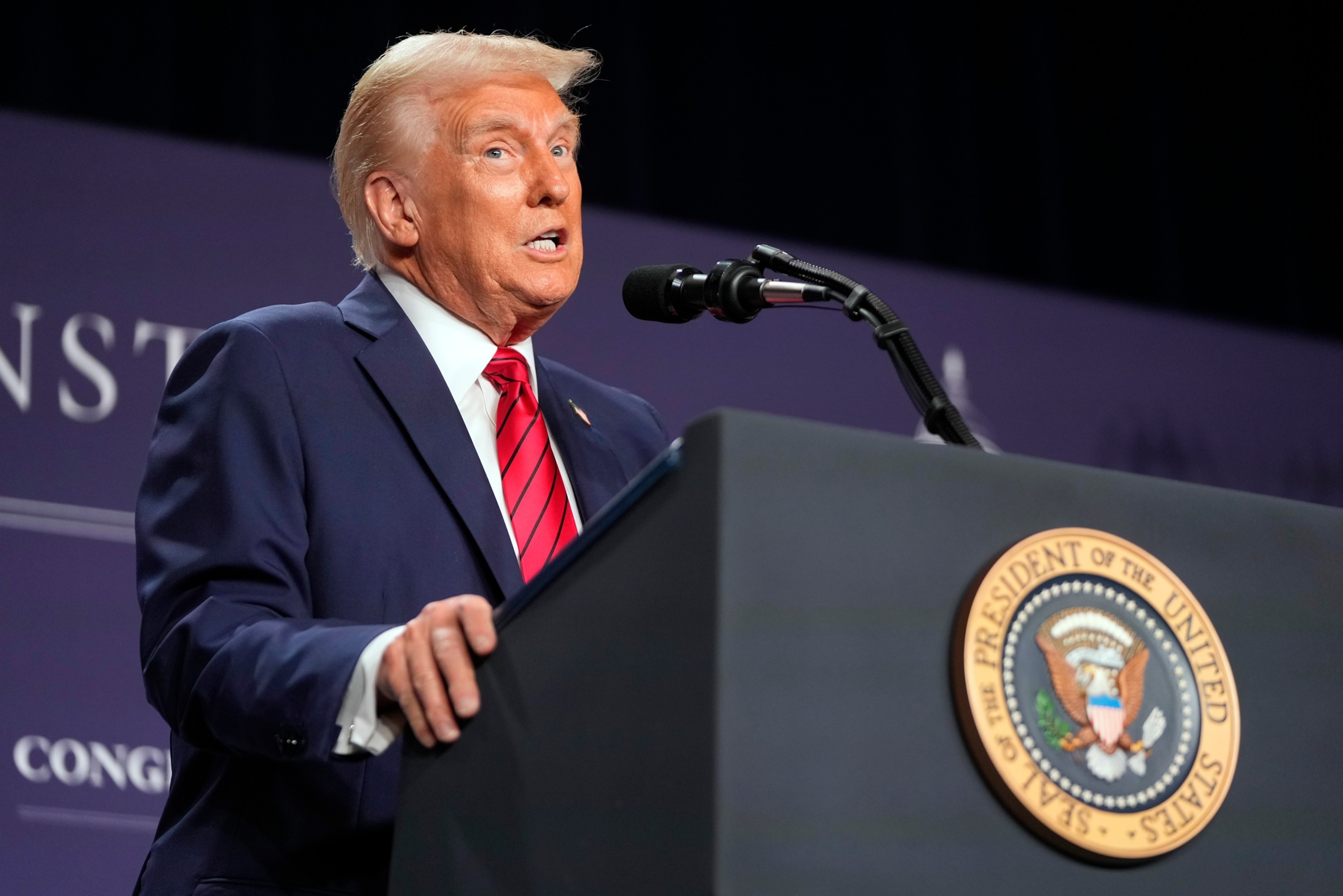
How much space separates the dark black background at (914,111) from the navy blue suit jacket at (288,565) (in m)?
1.70

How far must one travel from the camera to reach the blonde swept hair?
1775 mm

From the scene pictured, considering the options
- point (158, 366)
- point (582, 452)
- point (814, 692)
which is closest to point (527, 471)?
→ point (582, 452)

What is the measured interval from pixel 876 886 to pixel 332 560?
68 centimetres

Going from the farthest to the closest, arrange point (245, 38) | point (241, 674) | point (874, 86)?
point (874, 86), point (245, 38), point (241, 674)

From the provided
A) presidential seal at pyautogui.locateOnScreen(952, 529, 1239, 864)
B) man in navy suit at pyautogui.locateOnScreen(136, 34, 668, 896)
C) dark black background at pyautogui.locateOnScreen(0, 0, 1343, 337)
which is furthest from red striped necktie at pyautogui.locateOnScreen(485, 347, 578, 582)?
dark black background at pyautogui.locateOnScreen(0, 0, 1343, 337)

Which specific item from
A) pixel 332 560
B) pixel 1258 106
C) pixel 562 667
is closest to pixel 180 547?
pixel 332 560

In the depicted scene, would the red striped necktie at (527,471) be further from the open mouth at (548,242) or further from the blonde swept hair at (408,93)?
the blonde swept hair at (408,93)

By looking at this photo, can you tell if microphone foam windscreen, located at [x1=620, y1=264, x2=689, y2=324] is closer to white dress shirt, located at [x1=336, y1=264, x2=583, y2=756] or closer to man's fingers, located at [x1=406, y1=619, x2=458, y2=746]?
white dress shirt, located at [x1=336, y1=264, x2=583, y2=756]

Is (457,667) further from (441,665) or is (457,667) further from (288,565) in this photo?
(288,565)

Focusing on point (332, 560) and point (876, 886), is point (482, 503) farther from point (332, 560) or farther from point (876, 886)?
point (876, 886)

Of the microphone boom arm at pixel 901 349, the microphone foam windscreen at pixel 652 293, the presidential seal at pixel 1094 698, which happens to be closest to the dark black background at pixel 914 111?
the microphone foam windscreen at pixel 652 293

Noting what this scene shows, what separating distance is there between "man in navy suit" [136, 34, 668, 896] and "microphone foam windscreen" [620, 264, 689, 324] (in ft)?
0.67

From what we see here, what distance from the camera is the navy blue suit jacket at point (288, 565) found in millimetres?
1181

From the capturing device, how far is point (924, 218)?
3.84 m
